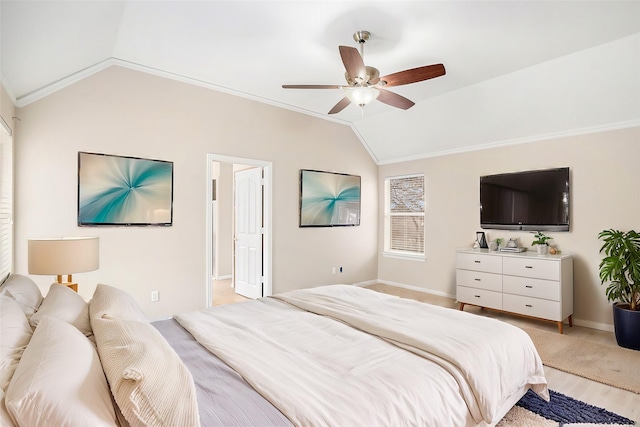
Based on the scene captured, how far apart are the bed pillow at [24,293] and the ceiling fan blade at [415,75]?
9.16 feet

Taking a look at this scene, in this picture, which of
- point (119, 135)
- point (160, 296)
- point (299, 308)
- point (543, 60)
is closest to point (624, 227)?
point (543, 60)

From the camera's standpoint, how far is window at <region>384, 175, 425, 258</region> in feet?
18.6

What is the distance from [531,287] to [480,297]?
62 centimetres

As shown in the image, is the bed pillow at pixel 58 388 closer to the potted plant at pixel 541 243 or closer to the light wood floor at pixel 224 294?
the light wood floor at pixel 224 294

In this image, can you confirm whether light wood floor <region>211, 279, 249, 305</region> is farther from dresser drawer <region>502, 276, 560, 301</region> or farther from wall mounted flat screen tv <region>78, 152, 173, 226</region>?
dresser drawer <region>502, 276, 560, 301</region>

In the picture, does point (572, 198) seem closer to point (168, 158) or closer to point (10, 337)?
point (168, 158)

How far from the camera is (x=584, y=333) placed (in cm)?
364

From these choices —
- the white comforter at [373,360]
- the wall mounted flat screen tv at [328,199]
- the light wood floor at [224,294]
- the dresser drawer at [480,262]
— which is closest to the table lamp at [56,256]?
the white comforter at [373,360]

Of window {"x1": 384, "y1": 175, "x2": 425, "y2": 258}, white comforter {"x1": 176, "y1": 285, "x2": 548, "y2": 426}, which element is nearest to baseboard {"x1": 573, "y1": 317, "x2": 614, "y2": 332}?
window {"x1": 384, "y1": 175, "x2": 425, "y2": 258}

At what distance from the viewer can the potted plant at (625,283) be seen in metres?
3.14

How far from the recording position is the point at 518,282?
3906 mm

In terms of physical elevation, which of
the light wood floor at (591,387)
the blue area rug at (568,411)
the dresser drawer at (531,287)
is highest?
the dresser drawer at (531,287)

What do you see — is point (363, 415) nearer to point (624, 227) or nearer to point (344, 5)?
point (344, 5)

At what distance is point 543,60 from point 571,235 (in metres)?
2.04
